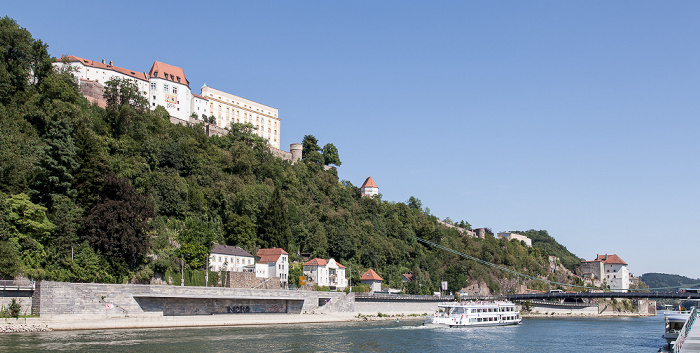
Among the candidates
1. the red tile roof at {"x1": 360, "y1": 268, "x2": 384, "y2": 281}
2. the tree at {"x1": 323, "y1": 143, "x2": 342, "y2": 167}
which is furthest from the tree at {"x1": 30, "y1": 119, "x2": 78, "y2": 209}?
the tree at {"x1": 323, "y1": 143, "x2": 342, "y2": 167}

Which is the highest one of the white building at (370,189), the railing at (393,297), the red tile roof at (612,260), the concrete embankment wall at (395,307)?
the white building at (370,189)

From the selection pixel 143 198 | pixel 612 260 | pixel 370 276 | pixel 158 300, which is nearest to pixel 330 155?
pixel 370 276

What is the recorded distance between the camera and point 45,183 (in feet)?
154

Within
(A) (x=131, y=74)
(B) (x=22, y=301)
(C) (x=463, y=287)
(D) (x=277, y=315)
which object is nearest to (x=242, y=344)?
(B) (x=22, y=301)

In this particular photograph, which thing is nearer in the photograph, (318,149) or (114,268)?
(114,268)

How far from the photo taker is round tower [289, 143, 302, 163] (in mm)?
→ 96062

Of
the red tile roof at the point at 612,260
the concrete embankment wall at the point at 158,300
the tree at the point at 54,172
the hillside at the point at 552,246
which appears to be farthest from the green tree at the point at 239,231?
the hillside at the point at 552,246

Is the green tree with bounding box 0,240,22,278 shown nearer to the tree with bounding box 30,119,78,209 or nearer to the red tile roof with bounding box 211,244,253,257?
the tree with bounding box 30,119,78,209

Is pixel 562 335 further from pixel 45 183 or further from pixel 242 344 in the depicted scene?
pixel 45 183

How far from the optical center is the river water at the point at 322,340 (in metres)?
32.1

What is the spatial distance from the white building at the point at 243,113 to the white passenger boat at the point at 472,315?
144 feet

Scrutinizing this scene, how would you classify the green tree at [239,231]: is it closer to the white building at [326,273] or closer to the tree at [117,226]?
the white building at [326,273]

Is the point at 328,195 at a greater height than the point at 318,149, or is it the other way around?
the point at 318,149

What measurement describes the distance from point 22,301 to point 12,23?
102ft
